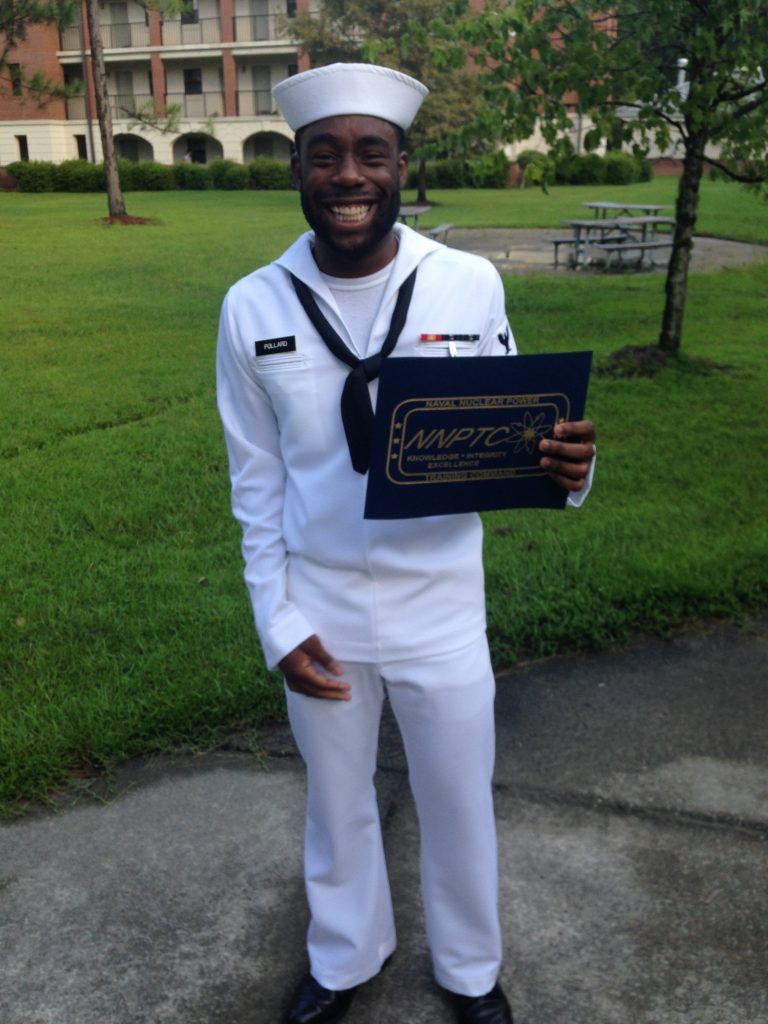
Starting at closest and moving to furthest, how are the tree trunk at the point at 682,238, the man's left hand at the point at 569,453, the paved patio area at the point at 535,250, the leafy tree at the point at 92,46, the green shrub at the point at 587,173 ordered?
the man's left hand at the point at 569,453 → the tree trunk at the point at 682,238 → the paved patio area at the point at 535,250 → the leafy tree at the point at 92,46 → the green shrub at the point at 587,173

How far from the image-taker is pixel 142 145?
50.2m

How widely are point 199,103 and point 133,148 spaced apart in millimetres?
3911

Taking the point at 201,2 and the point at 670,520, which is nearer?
the point at 670,520

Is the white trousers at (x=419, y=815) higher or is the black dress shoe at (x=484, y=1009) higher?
the white trousers at (x=419, y=815)

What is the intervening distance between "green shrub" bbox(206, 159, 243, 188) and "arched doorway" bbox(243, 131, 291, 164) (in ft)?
34.2

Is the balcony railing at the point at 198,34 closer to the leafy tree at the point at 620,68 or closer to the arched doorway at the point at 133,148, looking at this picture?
the arched doorway at the point at 133,148

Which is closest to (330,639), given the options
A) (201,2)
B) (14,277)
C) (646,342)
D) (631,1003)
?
(631,1003)

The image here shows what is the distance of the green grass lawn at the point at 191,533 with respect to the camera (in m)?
3.95

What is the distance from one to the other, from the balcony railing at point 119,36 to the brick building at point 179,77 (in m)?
0.04

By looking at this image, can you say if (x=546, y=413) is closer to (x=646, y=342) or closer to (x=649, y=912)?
(x=649, y=912)

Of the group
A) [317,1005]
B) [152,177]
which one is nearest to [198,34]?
[152,177]

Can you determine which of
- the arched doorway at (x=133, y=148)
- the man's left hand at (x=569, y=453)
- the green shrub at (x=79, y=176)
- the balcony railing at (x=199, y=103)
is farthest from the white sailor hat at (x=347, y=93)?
the arched doorway at (x=133, y=148)

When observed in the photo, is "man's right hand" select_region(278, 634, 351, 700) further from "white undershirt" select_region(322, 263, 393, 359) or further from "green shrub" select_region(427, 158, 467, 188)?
"green shrub" select_region(427, 158, 467, 188)

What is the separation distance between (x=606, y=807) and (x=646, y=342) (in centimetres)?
719
